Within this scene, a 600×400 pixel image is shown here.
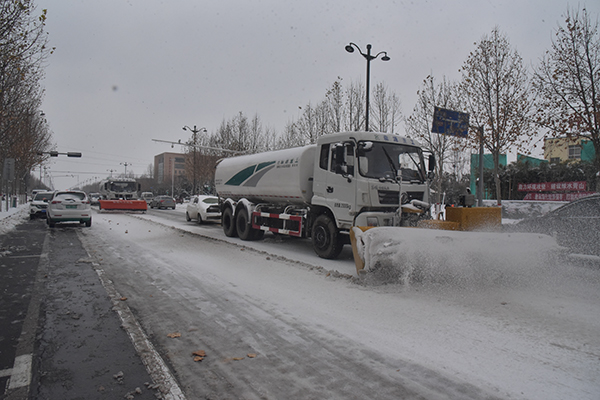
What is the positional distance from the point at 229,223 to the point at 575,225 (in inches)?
405

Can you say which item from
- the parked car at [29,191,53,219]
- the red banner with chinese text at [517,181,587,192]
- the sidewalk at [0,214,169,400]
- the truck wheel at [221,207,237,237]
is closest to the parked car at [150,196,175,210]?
the parked car at [29,191,53,219]

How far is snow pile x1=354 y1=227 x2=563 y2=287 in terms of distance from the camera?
6.15 m

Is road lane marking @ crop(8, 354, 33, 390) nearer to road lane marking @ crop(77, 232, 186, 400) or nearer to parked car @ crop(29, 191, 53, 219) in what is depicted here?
road lane marking @ crop(77, 232, 186, 400)

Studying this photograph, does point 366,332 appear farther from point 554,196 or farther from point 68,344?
point 554,196

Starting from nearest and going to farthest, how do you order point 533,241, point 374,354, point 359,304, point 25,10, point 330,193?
point 374,354 < point 359,304 < point 533,241 < point 330,193 < point 25,10

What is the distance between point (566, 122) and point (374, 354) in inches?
600

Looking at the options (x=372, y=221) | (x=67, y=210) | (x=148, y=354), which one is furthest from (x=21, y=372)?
(x=67, y=210)

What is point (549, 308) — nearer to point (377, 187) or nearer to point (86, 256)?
point (377, 187)

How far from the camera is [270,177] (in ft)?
38.3

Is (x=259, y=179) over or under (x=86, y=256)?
over

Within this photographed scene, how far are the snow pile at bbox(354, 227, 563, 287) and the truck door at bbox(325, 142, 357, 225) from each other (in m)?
2.10

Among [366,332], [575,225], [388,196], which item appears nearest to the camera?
[366,332]

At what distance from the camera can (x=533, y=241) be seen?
6.49m

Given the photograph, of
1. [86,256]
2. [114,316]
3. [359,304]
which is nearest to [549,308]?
[359,304]
